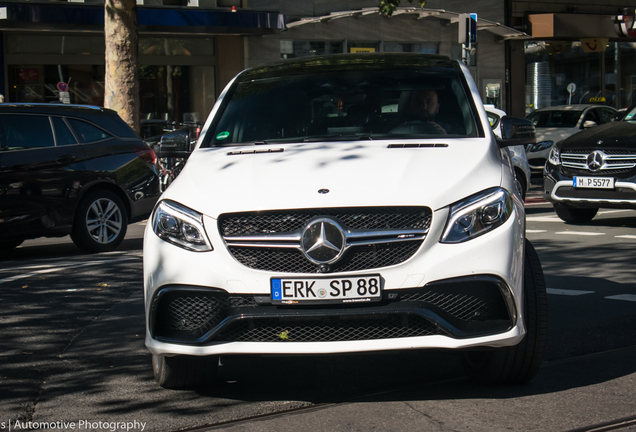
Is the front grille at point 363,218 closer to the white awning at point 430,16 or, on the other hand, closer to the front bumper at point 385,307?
the front bumper at point 385,307

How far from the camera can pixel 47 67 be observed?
22.5 meters

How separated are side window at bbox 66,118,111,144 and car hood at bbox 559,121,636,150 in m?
6.02

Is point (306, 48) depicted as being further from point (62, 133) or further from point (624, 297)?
point (624, 297)

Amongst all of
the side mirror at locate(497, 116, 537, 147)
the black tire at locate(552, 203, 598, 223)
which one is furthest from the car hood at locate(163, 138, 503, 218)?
the black tire at locate(552, 203, 598, 223)

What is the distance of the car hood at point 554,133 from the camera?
69.2 ft

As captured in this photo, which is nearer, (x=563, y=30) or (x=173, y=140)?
(x=173, y=140)

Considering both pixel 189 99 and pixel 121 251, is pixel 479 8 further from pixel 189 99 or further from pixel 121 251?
pixel 121 251

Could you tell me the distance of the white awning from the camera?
82.9ft

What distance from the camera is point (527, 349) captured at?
4434mm

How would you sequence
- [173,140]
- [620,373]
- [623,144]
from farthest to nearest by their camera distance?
[623,144] < [173,140] < [620,373]

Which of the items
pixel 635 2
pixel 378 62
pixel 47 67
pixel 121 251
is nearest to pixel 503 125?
pixel 378 62

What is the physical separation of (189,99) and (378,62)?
19.6m

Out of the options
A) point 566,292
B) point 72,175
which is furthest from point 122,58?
point 566,292

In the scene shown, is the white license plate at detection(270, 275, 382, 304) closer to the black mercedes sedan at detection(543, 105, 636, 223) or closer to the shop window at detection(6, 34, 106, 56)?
the black mercedes sedan at detection(543, 105, 636, 223)
